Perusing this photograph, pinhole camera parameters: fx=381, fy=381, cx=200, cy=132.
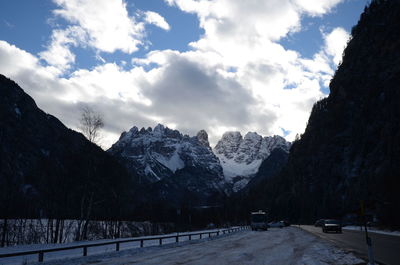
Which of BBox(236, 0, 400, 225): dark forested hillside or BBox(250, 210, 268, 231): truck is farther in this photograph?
BBox(236, 0, 400, 225): dark forested hillside

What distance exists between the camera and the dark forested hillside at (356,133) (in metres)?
95.8

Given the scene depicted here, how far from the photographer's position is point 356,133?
117 metres

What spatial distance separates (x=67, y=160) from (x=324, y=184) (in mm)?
112124

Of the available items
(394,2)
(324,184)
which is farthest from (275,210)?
(394,2)

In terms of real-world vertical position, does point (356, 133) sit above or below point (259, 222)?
above

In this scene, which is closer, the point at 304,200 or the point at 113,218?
the point at 113,218

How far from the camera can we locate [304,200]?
495 feet

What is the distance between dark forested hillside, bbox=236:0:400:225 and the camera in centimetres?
9581

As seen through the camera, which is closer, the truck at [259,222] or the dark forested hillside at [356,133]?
the truck at [259,222]

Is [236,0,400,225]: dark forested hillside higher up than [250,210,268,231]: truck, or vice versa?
[236,0,400,225]: dark forested hillside

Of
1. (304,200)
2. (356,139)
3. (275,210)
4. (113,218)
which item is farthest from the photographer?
(275,210)

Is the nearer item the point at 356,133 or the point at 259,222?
the point at 259,222

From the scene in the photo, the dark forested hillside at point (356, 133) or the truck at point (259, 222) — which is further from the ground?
the dark forested hillside at point (356, 133)

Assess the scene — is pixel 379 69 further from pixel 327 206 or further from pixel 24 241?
pixel 24 241
